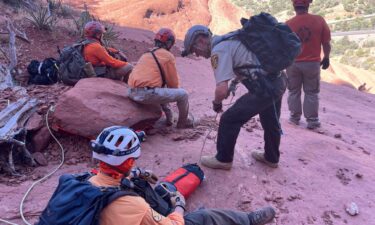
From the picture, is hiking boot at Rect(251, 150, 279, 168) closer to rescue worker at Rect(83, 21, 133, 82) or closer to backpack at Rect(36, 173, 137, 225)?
rescue worker at Rect(83, 21, 133, 82)

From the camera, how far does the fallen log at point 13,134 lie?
15.2 feet

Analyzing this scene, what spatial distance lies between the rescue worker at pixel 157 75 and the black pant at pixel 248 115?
1288 mm

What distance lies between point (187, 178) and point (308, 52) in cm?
306

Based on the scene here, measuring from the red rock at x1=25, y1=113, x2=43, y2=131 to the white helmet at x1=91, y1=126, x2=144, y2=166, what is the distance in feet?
8.90

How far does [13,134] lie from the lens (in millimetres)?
4758

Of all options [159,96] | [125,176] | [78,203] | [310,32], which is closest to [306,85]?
[310,32]

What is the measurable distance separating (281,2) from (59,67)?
1976 inches

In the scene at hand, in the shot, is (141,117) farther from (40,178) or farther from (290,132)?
A: (290,132)

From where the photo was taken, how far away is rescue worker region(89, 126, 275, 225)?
98.0 inches

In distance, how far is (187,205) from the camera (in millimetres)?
4219

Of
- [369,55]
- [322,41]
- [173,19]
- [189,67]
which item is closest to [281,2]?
[369,55]

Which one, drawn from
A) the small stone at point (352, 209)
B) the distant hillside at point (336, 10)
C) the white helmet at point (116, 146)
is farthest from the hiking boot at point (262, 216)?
the distant hillside at point (336, 10)

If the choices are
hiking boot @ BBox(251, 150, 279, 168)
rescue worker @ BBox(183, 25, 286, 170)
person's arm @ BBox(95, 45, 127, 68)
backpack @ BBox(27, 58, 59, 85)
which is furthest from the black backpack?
backpack @ BBox(27, 58, 59, 85)

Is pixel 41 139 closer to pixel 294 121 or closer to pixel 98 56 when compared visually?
pixel 98 56
